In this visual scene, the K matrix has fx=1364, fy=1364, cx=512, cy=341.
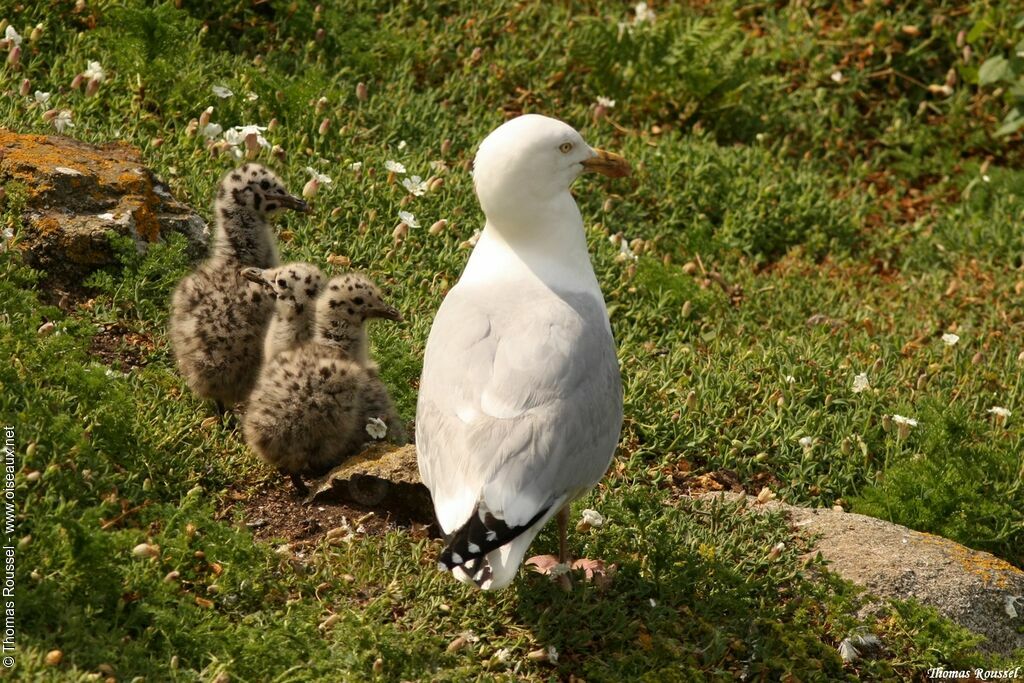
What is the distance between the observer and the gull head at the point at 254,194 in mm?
6598

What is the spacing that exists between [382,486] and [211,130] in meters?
3.02

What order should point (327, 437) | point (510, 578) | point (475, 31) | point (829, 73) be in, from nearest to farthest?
point (510, 578) → point (327, 437) → point (475, 31) → point (829, 73)

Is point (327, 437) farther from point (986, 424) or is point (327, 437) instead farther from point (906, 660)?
point (986, 424)

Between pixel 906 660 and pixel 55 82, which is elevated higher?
pixel 55 82

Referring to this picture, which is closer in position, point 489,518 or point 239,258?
point 489,518

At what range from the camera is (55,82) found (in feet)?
26.7

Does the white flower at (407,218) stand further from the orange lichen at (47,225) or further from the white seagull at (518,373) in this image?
the orange lichen at (47,225)

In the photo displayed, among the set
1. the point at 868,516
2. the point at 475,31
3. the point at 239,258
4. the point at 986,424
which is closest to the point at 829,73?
the point at 475,31

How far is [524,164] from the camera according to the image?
235 inches

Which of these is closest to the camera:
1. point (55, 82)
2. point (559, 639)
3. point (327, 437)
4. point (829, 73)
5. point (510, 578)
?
point (510, 578)

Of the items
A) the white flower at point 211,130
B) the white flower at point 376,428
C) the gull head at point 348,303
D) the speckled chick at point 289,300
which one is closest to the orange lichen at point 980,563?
the white flower at point 376,428

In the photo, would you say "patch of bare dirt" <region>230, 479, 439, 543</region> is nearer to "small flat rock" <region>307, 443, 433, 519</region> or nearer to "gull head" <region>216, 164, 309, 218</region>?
"small flat rock" <region>307, 443, 433, 519</region>

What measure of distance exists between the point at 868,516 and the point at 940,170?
466 centimetres

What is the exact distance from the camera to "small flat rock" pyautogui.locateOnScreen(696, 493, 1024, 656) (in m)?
5.88
